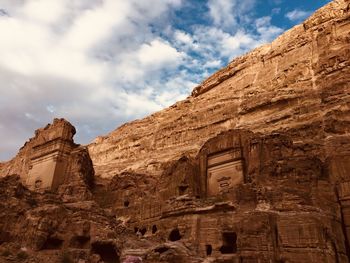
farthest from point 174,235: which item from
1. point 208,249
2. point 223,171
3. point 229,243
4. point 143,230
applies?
point 223,171

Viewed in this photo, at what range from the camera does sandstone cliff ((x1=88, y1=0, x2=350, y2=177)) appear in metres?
33.0

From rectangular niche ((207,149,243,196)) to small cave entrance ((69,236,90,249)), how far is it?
11566 mm

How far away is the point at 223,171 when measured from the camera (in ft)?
99.2

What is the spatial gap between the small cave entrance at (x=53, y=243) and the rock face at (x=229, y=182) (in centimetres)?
12

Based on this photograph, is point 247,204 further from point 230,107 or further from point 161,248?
point 230,107

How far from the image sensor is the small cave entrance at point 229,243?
2064 cm

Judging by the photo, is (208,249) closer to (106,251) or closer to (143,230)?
(106,251)

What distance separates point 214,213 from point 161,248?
4.09 meters

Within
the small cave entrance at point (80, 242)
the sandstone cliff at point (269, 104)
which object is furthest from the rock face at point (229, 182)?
the sandstone cliff at point (269, 104)

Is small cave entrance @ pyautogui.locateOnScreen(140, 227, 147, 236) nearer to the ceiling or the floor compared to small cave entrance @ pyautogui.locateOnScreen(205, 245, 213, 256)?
nearer to the ceiling

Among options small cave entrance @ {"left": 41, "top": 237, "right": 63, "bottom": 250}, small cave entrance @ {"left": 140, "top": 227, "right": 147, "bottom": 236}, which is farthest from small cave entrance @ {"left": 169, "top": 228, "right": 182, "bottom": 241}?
small cave entrance @ {"left": 41, "top": 237, "right": 63, "bottom": 250}

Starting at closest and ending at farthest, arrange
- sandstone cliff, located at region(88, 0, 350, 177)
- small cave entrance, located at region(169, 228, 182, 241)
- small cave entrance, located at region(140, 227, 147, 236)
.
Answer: small cave entrance, located at region(169, 228, 182, 241), small cave entrance, located at region(140, 227, 147, 236), sandstone cliff, located at region(88, 0, 350, 177)

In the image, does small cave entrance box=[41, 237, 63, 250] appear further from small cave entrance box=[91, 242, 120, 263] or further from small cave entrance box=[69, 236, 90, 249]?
small cave entrance box=[91, 242, 120, 263]

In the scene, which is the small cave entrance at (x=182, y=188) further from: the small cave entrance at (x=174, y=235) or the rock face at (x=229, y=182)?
the small cave entrance at (x=174, y=235)
